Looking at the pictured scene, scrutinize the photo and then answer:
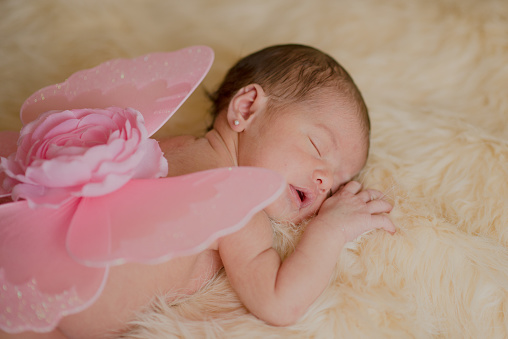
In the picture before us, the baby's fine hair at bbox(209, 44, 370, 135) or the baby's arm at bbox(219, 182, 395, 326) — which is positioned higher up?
the baby's fine hair at bbox(209, 44, 370, 135)

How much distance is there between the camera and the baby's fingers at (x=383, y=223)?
1192 mm

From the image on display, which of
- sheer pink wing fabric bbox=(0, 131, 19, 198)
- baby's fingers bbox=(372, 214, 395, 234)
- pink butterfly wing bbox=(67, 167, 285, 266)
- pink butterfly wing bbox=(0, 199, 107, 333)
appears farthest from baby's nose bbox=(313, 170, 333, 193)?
sheer pink wing fabric bbox=(0, 131, 19, 198)

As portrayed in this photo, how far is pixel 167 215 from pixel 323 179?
50cm

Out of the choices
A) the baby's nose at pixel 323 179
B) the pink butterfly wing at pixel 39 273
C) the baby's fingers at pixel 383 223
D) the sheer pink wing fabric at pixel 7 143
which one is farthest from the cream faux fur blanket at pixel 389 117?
the sheer pink wing fabric at pixel 7 143

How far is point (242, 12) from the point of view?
6.27ft

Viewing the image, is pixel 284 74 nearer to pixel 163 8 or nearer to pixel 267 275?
pixel 267 275

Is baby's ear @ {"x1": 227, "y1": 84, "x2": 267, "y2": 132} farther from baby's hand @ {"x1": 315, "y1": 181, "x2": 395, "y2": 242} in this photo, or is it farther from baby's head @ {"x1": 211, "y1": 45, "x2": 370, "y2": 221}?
baby's hand @ {"x1": 315, "y1": 181, "x2": 395, "y2": 242}

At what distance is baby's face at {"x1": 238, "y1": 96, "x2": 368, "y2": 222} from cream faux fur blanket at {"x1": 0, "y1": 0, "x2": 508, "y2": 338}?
0.36ft

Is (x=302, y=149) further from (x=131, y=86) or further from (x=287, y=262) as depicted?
(x=131, y=86)

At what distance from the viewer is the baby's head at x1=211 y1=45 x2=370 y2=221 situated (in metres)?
1.23

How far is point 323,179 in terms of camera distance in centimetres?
123

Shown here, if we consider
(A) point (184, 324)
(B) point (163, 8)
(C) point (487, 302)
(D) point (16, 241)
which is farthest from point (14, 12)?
(C) point (487, 302)

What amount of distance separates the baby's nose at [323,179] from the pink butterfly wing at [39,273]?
23.2 inches

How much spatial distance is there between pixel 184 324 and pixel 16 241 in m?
0.38
